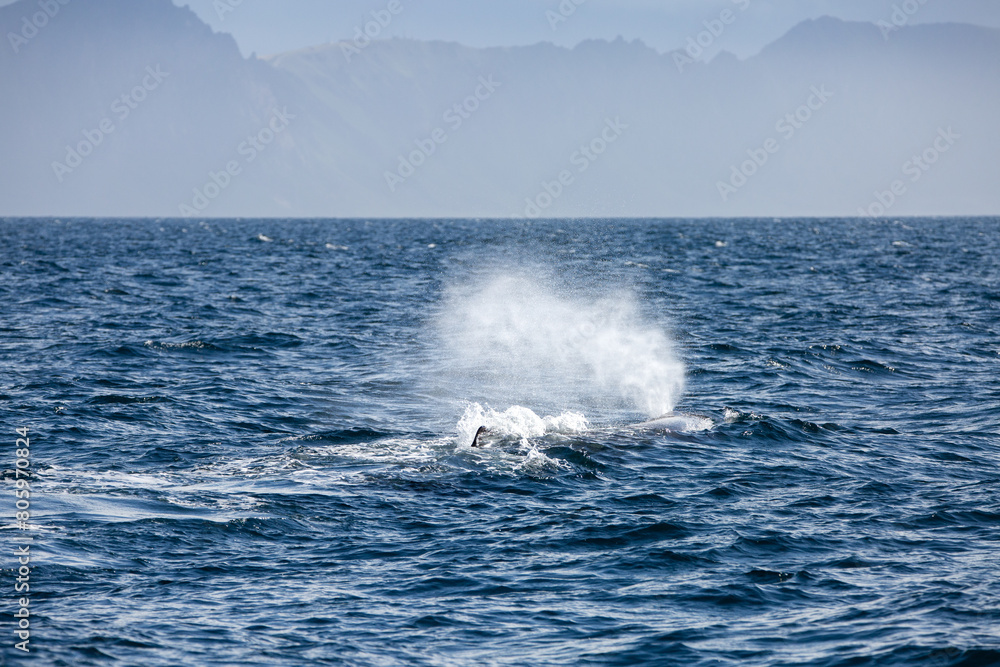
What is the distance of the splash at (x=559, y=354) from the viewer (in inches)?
1038

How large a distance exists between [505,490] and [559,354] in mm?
17734

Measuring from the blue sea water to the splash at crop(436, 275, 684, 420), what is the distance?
0.68 feet

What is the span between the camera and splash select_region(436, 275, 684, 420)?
2636 centimetres

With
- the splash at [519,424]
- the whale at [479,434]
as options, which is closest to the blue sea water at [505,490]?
the splash at [519,424]

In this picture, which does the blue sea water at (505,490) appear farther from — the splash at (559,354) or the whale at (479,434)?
the whale at (479,434)

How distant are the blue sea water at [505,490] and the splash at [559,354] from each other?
0.21m

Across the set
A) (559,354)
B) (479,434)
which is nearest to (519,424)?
(479,434)

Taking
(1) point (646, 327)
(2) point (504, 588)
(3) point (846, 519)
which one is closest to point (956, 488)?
(3) point (846, 519)

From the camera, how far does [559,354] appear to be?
34.1 m

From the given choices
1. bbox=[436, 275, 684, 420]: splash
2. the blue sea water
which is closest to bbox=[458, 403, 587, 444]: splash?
the blue sea water

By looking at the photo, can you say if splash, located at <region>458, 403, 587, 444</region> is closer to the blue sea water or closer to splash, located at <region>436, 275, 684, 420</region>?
the blue sea water

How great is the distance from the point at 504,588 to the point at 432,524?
269 centimetres

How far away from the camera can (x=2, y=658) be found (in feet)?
32.4

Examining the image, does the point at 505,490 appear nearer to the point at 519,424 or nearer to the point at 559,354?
the point at 519,424
